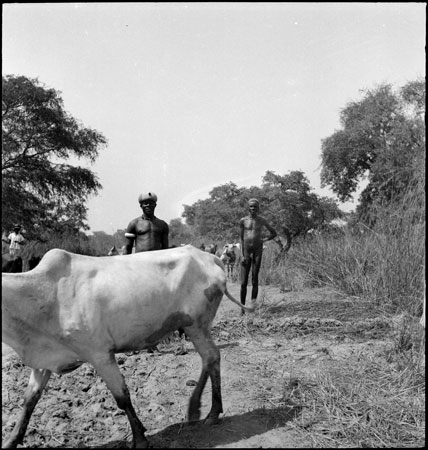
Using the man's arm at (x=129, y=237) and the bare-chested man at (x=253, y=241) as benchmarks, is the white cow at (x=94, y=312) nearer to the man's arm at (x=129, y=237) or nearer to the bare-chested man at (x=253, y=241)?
the man's arm at (x=129, y=237)

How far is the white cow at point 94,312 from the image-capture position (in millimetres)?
3004

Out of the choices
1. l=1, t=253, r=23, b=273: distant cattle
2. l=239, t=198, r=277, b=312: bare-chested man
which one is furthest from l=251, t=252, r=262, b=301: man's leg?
l=1, t=253, r=23, b=273: distant cattle

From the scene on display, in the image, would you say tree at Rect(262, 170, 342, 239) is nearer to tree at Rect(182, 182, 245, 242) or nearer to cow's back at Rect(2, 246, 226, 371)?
tree at Rect(182, 182, 245, 242)

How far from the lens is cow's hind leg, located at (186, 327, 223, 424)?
3.51 m

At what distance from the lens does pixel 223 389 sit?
4.17 meters

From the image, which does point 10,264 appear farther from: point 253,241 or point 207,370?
point 207,370

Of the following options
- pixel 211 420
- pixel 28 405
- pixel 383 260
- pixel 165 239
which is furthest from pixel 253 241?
pixel 28 405

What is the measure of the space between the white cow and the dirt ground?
0.98 ft

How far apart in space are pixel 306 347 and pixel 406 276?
2129 mm

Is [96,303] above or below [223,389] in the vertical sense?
above

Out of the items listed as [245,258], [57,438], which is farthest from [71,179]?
[57,438]

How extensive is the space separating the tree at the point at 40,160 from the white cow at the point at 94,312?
17688mm

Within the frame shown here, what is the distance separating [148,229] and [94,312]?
2614 millimetres

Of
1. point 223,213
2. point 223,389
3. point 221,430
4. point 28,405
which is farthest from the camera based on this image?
point 223,213
